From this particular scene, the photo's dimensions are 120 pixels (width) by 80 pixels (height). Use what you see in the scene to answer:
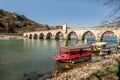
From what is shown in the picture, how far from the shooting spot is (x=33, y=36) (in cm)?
13838

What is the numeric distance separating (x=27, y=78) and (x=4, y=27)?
144 metres

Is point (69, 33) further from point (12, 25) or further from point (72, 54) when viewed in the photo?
point (72, 54)

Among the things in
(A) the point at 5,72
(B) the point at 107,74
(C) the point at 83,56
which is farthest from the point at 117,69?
(C) the point at 83,56

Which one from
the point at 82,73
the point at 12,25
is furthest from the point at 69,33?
the point at 82,73

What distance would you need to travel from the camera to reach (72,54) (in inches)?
1161

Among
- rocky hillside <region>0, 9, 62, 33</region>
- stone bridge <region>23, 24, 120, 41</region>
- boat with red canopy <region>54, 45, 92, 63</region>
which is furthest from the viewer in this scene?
rocky hillside <region>0, 9, 62, 33</region>

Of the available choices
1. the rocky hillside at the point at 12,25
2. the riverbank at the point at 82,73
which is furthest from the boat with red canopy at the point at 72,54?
the rocky hillside at the point at 12,25

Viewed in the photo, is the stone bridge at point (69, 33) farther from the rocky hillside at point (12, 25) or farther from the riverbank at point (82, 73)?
the riverbank at point (82, 73)

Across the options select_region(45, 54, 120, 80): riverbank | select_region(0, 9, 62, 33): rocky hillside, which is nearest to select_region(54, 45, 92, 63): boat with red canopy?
select_region(45, 54, 120, 80): riverbank

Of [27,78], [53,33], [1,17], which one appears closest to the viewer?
[27,78]

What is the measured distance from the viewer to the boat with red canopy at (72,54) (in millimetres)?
28672

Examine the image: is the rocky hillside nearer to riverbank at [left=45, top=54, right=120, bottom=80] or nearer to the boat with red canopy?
the boat with red canopy

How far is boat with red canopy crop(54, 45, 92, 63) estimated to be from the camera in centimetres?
2867

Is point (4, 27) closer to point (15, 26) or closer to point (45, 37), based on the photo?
point (15, 26)
